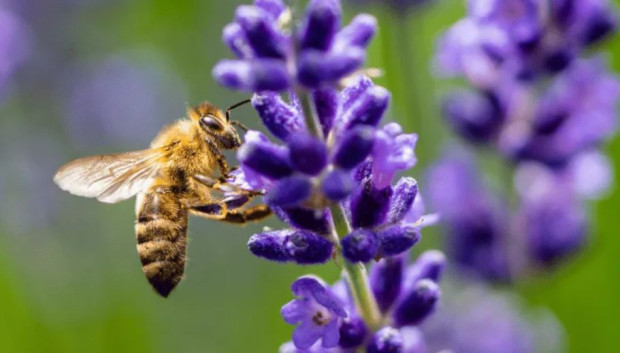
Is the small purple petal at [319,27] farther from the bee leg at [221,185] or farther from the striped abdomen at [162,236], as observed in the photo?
the striped abdomen at [162,236]

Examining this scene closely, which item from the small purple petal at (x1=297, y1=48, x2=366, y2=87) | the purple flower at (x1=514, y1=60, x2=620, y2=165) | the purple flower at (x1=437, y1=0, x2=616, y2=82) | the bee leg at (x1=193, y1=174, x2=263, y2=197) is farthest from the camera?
the purple flower at (x1=514, y1=60, x2=620, y2=165)

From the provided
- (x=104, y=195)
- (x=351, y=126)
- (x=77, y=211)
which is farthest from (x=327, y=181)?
(x=77, y=211)

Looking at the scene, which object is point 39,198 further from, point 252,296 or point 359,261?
point 359,261

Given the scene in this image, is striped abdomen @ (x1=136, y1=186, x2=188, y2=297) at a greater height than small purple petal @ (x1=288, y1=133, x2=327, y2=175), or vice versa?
striped abdomen @ (x1=136, y1=186, x2=188, y2=297)

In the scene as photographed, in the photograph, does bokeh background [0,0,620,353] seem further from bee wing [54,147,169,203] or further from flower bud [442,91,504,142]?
bee wing [54,147,169,203]

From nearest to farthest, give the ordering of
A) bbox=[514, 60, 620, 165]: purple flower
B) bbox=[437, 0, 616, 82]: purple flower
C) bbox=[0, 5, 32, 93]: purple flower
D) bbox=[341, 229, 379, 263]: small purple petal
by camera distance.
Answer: bbox=[341, 229, 379, 263]: small purple petal → bbox=[437, 0, 616, 82]: purple flower → bbox=[514, 60, 620, 165]: purple flower → bbox=[0, 5, 32, 93]: purple flower

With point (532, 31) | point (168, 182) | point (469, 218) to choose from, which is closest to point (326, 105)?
point (168, 182)

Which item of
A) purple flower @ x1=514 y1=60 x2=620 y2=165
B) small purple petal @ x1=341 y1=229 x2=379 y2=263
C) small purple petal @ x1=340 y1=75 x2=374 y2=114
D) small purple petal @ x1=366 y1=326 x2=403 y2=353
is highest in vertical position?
purple flower @ x1=514 y1=60 x2=620 y2=165

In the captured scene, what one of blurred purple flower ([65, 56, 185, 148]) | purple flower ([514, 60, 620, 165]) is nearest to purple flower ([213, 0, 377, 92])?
purple flower ([514, 60, 620, 165])
